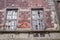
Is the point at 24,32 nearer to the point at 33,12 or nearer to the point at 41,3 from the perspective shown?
the point at 33,12

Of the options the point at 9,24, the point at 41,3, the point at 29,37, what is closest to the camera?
the point at 29,37

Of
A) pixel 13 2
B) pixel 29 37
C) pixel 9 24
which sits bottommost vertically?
pixel 29 37

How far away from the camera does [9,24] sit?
834 cm

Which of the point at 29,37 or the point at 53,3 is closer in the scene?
the point at 29,37

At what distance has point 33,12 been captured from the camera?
8.74m

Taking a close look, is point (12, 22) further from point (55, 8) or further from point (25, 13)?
point (55, 8)

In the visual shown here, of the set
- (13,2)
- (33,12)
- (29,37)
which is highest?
(13,2)

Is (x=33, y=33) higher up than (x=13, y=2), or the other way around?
(x=13, y=2)

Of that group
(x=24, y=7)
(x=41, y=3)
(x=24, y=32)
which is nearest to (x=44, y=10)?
(x=41, y=3)

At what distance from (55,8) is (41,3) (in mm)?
761

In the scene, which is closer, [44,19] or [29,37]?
[29,37]

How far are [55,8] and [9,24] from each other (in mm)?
2432

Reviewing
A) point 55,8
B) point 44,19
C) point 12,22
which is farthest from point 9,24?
point 55,8

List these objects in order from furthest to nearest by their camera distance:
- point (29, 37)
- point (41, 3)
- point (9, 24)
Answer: point (41, 3)
point (9, 24)
point (29, 37)
